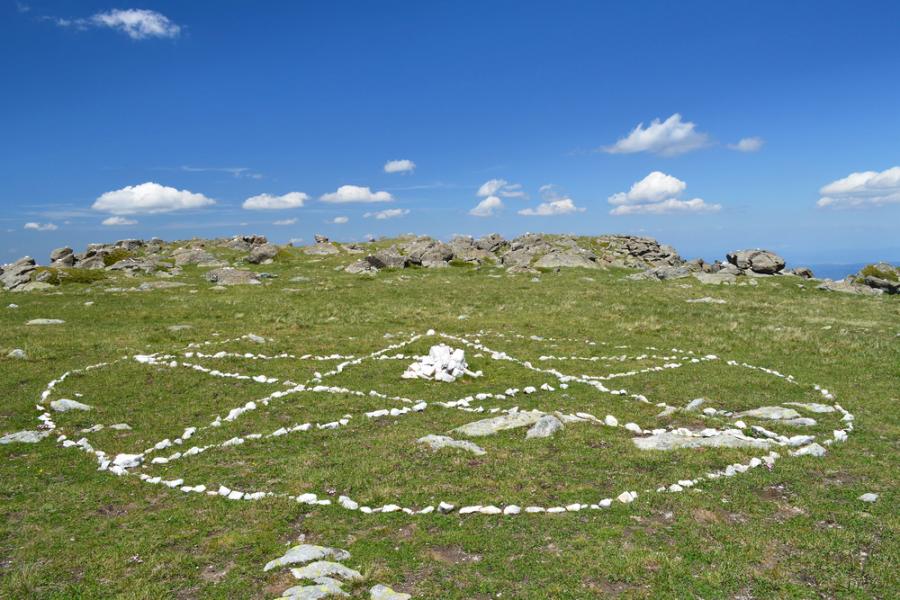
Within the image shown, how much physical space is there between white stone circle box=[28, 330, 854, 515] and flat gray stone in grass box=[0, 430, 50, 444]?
339mm

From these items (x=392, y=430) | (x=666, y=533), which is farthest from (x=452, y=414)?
(x=666, y=533)

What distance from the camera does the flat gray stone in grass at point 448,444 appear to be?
16.0 meters

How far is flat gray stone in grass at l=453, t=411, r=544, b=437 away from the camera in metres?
17.8

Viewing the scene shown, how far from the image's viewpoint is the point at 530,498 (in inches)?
524

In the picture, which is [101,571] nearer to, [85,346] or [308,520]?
[308,520]

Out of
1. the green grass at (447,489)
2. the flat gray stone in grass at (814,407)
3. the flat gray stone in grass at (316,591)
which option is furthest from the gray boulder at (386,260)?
the flat gray stone in grass at (316,591)

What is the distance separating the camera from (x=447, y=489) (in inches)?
537

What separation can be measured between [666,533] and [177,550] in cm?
1006

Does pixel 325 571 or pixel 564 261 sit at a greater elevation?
pixel 564 261

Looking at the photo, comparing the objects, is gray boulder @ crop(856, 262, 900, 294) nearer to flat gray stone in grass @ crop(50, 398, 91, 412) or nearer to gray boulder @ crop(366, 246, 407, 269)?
gray boulder @ crop(366, 246, 407, 269)

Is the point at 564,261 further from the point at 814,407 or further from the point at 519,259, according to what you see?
the point at 814,407

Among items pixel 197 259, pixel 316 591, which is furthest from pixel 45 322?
pixel 197 259

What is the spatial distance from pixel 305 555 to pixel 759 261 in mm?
81532

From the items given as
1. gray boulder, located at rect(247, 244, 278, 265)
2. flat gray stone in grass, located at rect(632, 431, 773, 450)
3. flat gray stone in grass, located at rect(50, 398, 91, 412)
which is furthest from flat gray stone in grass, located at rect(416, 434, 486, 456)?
gray boulder, located at rect(247, 244, 278, 265)
